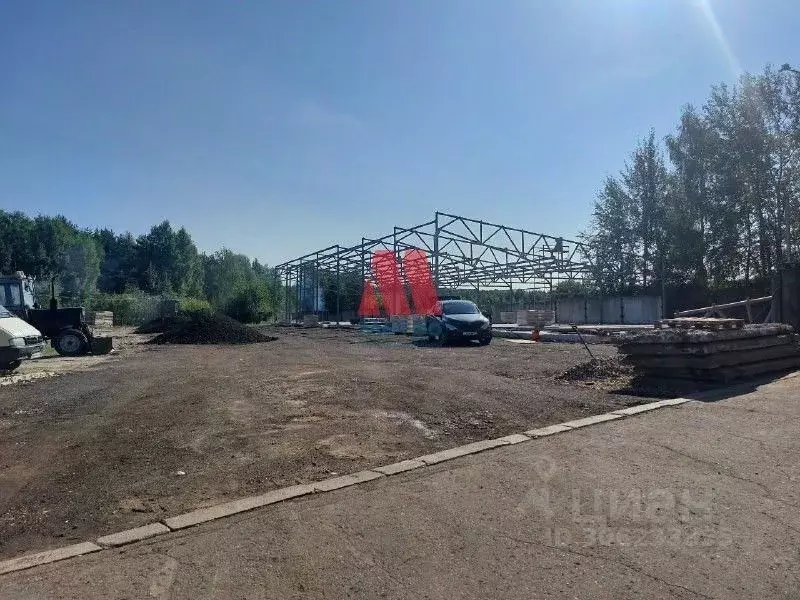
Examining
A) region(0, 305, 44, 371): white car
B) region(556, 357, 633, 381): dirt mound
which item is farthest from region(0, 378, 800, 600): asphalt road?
region(0, 305, 44, 371): white car

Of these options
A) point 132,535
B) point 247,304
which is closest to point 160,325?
point 247,304

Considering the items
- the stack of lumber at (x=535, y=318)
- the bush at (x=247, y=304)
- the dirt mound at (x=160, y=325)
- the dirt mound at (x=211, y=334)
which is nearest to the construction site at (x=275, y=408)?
the dirt mound at (x=211, y=334)

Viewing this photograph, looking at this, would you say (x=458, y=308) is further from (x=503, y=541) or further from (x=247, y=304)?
(x=247, y=304)

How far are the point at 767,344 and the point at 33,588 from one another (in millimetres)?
12855

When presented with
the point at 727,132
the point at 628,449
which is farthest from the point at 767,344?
the point at 727,132

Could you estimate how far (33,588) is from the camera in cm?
361

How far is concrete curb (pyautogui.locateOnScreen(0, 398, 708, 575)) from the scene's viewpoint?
4.06 meters

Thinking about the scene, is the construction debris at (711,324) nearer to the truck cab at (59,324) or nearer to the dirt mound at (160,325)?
the truck cab at (59,324)

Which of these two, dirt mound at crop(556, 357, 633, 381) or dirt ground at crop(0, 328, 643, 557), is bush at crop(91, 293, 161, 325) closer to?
dirt ground at crop(0, 328, 643, 557)

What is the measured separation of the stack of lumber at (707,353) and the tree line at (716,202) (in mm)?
16859

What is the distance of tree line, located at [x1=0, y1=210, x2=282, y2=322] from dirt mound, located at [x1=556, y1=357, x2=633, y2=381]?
3037 centimetres

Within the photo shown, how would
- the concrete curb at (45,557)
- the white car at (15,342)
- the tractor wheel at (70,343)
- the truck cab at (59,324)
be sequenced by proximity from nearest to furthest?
1. the concrete curb at (45,557)
2. the white car at (15,342)
3. the truck cab at (59,324)
4. the tractor wheel at (70,343)

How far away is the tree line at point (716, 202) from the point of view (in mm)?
29297

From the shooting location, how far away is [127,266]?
85.8m
